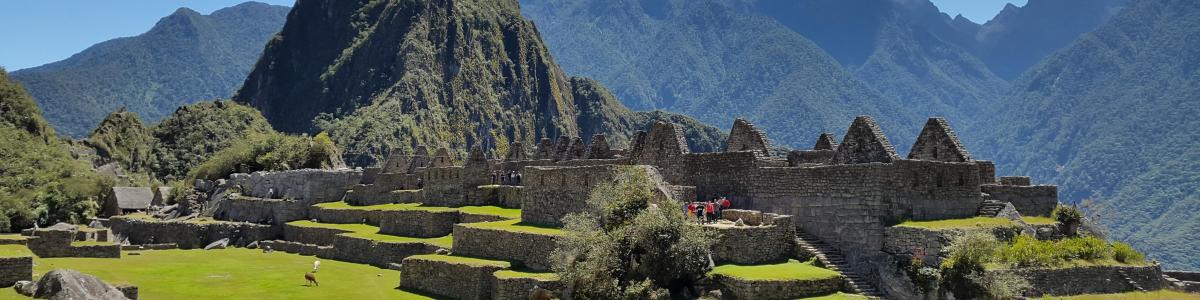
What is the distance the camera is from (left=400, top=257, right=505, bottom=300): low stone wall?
1201 inches

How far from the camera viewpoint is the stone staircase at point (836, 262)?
2484 centimetres

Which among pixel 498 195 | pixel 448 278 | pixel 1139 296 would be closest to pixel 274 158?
pixel 498 195

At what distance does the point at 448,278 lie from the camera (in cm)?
3192

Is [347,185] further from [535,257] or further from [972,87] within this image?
[972,87]

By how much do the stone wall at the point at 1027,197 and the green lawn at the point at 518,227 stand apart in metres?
12.7

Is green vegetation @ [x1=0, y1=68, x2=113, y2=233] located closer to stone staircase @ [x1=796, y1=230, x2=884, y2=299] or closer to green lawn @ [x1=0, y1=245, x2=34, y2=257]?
green lawn @ [x1=0, y1=245, x2=34, y2=257]

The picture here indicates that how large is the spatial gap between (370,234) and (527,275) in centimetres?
1714

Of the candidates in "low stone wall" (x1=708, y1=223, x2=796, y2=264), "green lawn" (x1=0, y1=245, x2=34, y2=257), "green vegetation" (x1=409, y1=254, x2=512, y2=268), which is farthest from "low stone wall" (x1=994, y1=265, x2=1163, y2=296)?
"green lawn" (x1=0, y1=245, x2=34, y2=257)

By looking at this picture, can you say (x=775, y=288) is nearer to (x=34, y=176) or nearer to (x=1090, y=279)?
(x=1090, y=279)

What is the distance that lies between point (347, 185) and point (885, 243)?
3935 cm

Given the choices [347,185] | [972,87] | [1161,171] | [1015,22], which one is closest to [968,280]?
[347,185]

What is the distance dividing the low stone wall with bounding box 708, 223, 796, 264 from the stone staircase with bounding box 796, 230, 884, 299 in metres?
0.77

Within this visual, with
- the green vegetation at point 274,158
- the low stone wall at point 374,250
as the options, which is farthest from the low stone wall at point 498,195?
the green vegetation at point 274,158

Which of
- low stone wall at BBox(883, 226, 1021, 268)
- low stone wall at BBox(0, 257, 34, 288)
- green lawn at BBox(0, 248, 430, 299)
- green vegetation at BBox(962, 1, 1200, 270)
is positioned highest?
green vegetation at BBox(962, 1, 1200, 270)
